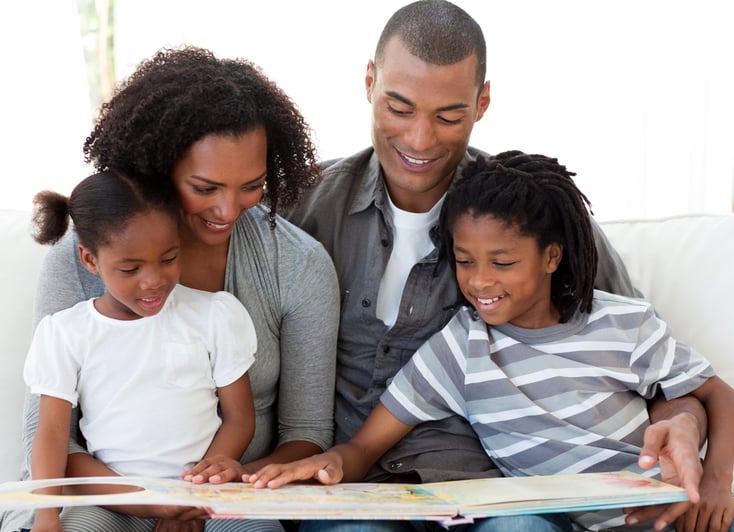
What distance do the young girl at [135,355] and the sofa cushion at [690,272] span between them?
99 cm

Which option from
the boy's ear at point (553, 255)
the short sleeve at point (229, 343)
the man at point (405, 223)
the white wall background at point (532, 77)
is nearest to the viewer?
the short sleeve at point (229, 343)

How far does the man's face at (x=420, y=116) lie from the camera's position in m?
1.89

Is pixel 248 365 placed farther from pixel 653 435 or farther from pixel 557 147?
pixel 557 147

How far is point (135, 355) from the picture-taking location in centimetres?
163

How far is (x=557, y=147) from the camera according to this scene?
3643 mm

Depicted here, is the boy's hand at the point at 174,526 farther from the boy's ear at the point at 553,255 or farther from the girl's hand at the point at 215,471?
the boy's ear at the point at 553,255

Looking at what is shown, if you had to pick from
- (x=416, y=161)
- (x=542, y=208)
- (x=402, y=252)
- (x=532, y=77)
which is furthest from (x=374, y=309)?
(x=532, y=77)

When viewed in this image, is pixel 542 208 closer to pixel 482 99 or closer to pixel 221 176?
pixel 482 99

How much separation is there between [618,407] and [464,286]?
0.37 m

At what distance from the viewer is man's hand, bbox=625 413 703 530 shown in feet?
4.77

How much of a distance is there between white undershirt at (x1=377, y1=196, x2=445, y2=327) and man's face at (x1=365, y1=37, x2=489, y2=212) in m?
0.06

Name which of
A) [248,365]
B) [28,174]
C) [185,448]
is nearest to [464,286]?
[248,365]

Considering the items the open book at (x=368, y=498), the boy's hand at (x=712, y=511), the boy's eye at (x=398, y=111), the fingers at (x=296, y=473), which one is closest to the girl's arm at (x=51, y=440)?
the open book at (x=368, y=498)

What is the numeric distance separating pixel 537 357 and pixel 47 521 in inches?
36.3
